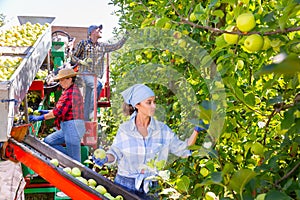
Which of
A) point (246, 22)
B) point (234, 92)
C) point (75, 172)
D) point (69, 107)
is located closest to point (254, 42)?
point (246, 22)

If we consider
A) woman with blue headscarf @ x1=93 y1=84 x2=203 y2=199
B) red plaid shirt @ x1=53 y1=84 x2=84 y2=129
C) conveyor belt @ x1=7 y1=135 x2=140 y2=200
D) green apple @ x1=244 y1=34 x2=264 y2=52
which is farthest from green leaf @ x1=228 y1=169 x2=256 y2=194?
red plaid shirt @ x1=53 y1=84 x2=84 y2=129

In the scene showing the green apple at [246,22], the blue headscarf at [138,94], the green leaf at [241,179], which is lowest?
the blue headscarf at [138,94]

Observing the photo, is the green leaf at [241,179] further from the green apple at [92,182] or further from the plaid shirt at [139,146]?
the green apple at [92,182]

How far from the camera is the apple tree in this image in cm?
86

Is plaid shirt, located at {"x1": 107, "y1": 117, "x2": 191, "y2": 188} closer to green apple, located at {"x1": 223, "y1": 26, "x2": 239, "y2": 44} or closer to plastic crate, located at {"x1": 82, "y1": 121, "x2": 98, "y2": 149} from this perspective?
plastic crate, located at {"x1": 82, "y1": 121, "x2": 98, "y2": 149}

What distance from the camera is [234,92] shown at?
42.6 inches

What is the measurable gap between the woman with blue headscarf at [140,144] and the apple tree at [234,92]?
9 centimetres

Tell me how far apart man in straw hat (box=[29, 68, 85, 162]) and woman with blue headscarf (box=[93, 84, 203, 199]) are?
1559 millimetres

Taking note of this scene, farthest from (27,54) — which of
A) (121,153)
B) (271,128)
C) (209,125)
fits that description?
(209,125)

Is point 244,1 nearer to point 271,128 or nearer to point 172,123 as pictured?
point 271,128

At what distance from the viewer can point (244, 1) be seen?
112cm

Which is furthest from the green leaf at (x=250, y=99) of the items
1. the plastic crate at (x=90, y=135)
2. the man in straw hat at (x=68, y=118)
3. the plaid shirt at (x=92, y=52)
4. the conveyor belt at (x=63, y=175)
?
the plaid shirt at (x=92, y=52)

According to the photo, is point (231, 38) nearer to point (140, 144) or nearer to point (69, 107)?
point (140, 144)

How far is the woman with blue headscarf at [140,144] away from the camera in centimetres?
320
